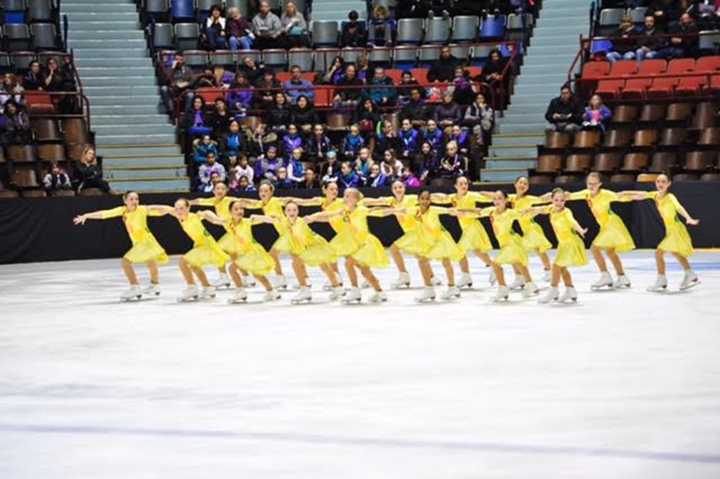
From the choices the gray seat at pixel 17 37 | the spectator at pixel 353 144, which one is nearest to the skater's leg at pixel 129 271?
Answer: the spectator at pixel 353 144

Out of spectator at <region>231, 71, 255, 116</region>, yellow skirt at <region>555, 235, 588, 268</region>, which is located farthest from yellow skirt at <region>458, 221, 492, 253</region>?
spectator at <region>231, 71, 255, 116</region>

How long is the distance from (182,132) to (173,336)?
11.7 m

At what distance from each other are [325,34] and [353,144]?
4.27 metres

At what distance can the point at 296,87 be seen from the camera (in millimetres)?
21234

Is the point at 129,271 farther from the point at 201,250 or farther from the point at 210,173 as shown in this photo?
the point at 210,173

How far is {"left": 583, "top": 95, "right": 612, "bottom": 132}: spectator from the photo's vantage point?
20.6m

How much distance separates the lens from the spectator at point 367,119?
2067cm

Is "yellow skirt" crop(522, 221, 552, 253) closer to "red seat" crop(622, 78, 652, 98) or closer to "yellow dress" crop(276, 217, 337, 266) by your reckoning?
"yellow dress" crop(276, 217, 337, 266)

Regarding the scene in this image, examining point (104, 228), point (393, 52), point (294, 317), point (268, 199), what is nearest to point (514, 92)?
point (393, 52)

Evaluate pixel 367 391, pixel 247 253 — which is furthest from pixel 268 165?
pixel 367 391

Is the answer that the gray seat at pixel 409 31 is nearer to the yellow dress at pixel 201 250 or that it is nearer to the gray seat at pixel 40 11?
the gray seat at pixel 40 11

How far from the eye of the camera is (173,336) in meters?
10.2

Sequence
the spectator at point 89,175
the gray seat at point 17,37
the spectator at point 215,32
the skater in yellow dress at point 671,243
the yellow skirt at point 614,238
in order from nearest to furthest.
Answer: the skater in yellow dress at point 671,243 → the yellow skirt at point 614,238 → the spectator at point 89,175 → the gray seat at point 17,37 → the spectator at point 215,32

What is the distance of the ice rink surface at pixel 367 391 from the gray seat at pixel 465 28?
12091mm
